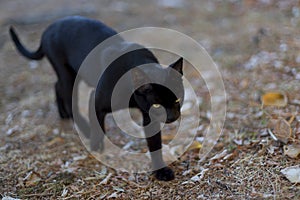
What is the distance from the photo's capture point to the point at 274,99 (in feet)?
9.67

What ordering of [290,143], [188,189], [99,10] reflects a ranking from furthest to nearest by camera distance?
[99,10]
[290,143]
[188,189]

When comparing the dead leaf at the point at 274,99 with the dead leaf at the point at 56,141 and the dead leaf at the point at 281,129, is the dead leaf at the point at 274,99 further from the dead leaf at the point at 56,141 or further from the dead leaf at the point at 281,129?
the dead leaf at the point at 56,141

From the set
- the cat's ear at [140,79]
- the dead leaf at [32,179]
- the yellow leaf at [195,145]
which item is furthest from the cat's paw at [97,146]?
the cat's ear at [140,79]

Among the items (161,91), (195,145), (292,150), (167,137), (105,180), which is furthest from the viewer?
(167,137)

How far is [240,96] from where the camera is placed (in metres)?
3.19

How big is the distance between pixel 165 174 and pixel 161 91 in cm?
59

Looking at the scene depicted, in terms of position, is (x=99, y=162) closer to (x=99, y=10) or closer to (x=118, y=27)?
(x=118, y=27)

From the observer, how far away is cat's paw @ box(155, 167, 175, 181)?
2390mm

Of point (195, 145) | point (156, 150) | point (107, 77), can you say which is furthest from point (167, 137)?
point (107, 77)

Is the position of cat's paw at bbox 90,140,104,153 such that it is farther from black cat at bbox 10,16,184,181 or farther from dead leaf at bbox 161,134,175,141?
dead leaf at bbox 161,134,175,141

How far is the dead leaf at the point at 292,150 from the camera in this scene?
2.29 m

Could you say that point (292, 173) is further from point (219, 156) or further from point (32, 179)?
point (32, 179)

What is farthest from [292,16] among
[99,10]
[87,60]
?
[87,60]

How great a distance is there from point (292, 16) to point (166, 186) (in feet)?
9.75
